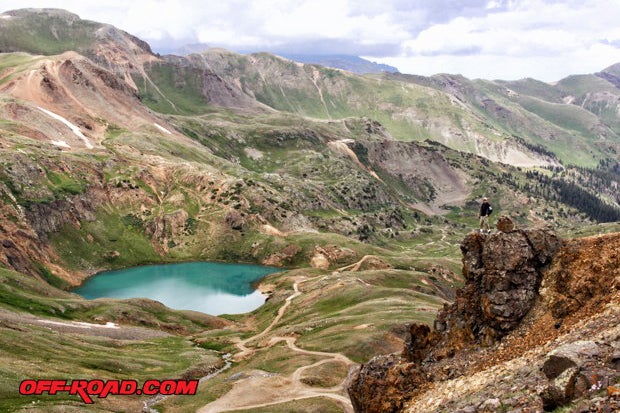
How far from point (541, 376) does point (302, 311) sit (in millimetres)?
99276

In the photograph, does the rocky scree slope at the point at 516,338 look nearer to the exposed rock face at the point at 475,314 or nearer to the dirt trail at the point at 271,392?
the exposed rock face at the point at 475,314

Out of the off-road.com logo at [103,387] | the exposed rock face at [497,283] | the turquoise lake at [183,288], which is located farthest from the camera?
the turquoise lake at [183,288]

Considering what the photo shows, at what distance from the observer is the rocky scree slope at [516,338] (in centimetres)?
2344

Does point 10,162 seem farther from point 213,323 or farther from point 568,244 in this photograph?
point 568,244

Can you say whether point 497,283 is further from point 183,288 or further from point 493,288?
point 183,288

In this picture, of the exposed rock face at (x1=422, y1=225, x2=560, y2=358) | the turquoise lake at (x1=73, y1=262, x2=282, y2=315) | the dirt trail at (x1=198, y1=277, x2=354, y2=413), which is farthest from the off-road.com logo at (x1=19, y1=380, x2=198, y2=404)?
the turquoise lake at (x1=73, y1=262, x2=282, y2=315)

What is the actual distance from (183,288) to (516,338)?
15587cm

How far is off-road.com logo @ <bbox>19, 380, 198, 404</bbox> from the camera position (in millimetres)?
55719

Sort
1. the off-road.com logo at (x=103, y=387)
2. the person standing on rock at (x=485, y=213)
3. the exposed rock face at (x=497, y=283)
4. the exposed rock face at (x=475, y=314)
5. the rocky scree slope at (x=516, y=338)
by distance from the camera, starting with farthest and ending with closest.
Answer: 1. the off-road.com logo at (x=103, y=387)
2. the person standing on rock at (x=485, y=213)
3. the exposed rock face at (x=497, y=283)
4. the exposed rock face at (x=475, y=314)
5. the rocky scree slope at (x=516, y=338)

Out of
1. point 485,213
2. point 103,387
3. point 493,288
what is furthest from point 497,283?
point 103,387

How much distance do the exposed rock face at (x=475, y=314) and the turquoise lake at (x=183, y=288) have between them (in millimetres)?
117360

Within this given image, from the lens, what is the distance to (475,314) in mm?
43219

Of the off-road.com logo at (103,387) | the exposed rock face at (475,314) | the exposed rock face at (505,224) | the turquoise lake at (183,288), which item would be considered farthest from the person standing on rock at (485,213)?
the turquoise lake at (183,288)

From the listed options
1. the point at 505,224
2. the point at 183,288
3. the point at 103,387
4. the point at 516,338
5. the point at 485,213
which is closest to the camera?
the point at 516,338
